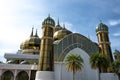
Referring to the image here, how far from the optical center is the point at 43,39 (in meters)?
48.8

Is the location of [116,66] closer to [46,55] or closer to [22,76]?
[46,55]

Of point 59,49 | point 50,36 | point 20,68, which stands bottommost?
point 20,68

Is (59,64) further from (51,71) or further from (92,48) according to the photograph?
(92,48)

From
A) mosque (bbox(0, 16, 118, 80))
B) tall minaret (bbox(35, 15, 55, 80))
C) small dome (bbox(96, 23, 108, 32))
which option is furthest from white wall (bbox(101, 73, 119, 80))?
small dome (bbox(96, 23, 108, 32))

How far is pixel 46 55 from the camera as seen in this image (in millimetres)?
46281

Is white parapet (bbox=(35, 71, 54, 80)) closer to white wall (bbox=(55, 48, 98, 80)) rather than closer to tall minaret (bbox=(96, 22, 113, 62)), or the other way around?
white wall (bbox=(55, 48, 98, 80))

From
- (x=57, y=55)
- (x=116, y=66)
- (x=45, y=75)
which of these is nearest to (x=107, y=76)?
(x=116, y=66)

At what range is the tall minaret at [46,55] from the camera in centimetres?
4428

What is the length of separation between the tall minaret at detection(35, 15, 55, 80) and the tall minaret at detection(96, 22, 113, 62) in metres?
17.0

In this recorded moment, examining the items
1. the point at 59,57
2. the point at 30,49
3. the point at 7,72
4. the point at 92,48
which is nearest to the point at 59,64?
the point at 59,57

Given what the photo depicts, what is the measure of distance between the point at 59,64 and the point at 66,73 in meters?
3.32

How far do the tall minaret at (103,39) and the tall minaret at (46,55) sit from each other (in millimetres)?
16993

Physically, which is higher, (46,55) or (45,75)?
(46,55)

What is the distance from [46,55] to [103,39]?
68.3 ft
